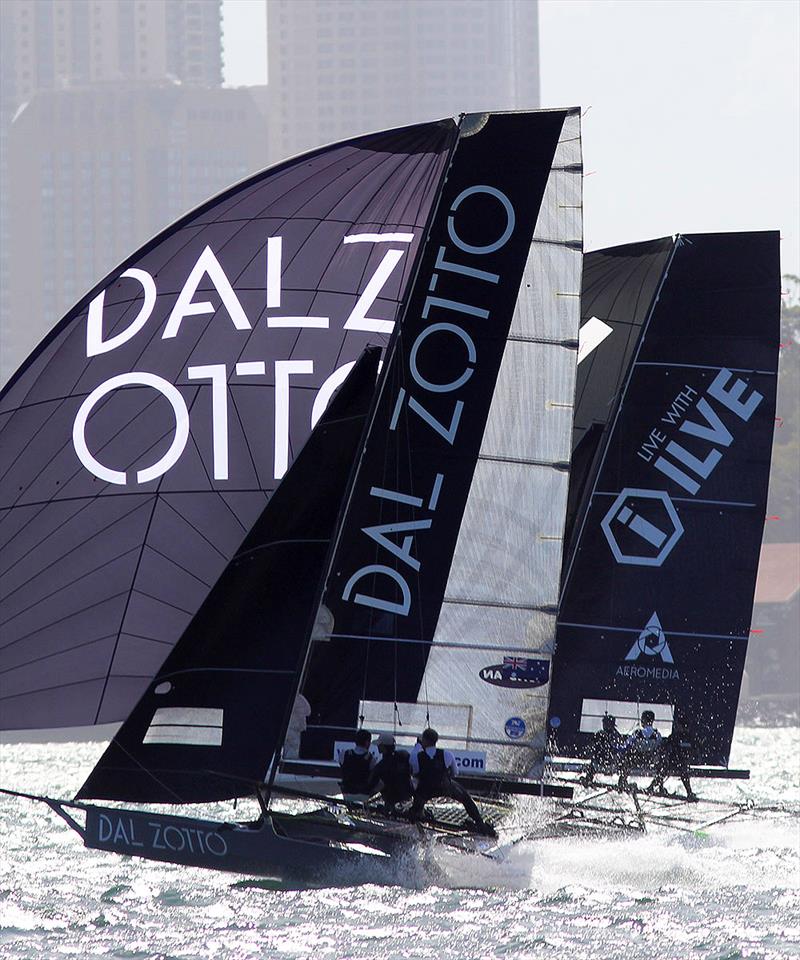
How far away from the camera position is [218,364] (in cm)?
Answer: 988

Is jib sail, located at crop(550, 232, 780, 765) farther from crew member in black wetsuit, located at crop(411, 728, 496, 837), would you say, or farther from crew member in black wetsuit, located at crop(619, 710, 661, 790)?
crew member in black wetsuit, located at crop(411, 728, 496, 837)

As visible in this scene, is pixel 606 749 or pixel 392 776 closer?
pixel 392 776

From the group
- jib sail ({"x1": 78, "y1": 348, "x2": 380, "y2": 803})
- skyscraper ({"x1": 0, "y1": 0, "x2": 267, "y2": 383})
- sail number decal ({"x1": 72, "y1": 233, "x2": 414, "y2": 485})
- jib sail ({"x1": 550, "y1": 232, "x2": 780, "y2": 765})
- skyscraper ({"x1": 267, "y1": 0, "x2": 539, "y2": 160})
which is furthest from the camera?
skyscraper ({"x1": 267, "y1": 0, "x2": 539, "y2": 160})

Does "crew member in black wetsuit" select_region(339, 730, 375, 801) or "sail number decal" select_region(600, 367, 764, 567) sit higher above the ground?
"sail number decal" select_region(600, 367, 764, 567)

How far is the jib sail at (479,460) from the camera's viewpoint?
956 cm

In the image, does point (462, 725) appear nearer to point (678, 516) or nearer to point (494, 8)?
point (678, 516)

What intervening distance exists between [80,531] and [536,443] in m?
2.61

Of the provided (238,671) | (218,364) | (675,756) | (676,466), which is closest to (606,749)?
(675,756)

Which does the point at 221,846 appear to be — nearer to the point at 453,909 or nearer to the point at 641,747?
the point at 453,909

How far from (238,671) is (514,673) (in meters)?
1.68

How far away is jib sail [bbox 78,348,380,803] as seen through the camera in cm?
890

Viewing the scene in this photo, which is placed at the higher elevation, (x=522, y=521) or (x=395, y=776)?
(x=522, y=521)

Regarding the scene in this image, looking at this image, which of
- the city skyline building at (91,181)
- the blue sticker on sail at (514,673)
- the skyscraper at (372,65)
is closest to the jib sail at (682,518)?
the blue sticker on sail at (514,673)

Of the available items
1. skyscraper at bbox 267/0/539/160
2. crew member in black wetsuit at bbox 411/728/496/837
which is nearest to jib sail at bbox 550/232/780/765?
crew member in black wetsuit at bbox 411/728/496/837
